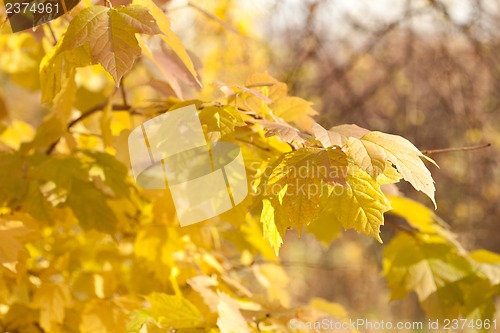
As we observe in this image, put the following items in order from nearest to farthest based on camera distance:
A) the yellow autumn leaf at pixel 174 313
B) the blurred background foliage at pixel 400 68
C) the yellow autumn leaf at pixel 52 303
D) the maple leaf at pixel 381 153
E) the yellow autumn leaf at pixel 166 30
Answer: the maple leaf at pixel 381 153, the yellow autumn leaf at pixel 166 30, the yellow autumn leaf at pixel 174 313, the yellow autumn leaf at pixel 52 303, the blurred background foliage at pixel 400 68

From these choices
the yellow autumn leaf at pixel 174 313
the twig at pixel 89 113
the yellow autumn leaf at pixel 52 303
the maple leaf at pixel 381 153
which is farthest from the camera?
the twig at pixel 89 113

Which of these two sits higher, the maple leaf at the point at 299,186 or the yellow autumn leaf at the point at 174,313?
the maple leaf at the point at 299,186

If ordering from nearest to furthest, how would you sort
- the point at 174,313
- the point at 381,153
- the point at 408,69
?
the point at 381,153, the point at 174,313, the point at 408,69

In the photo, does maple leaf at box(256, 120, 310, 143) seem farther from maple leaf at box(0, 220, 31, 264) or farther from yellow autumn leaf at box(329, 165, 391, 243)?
maple leaf at box(0, 220, 31, 264)

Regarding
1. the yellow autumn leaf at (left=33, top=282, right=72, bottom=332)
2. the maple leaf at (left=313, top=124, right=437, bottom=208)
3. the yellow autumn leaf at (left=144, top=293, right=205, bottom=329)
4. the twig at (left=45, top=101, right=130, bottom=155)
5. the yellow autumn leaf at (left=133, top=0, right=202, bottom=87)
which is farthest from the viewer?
the twig at (left=45, top=101, right=130, bottom=155)

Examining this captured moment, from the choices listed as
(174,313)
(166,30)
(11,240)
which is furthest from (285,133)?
(11,240)

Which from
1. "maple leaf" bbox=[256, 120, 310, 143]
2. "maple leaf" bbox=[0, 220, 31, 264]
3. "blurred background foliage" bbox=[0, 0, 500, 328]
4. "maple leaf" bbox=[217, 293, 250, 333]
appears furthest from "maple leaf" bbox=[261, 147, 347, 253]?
"blurred background foliage" bbox=[0, 0, 500, 328]

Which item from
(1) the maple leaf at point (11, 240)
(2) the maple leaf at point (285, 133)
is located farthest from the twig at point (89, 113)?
(2) the maple leaf at point (285, 133)

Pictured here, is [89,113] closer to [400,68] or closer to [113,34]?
[113,34]

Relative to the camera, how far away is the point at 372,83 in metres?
3.14

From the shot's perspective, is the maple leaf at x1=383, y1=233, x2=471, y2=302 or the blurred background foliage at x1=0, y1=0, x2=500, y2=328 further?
the blurred background foliage at x1=0, y1=0, x2=500, y2=328

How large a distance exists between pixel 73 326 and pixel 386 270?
2.44 ft

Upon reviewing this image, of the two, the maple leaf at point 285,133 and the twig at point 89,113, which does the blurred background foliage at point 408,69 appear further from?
the maple leaf at point 285,133

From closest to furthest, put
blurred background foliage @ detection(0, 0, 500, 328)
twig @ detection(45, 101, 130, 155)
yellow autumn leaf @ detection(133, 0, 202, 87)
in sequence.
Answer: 1. yellow autumn leaf @ detection(133, 0, 202, 87)
2. twig @ detection(45, 101, 130, 155)
3. blurred background foliage @ detection(0, 0, 500, 328)
